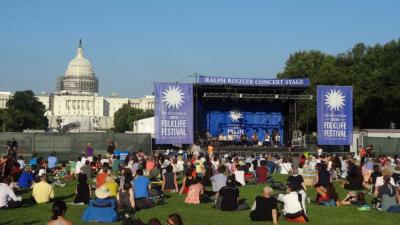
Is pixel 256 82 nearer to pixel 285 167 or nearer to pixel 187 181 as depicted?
pixel 285 167

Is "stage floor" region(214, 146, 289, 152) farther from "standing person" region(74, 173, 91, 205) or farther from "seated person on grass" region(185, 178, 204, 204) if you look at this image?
"standing person" region(74, 173, 91, 205)

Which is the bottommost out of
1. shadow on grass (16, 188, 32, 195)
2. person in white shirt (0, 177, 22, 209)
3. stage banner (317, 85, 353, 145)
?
shadow on grass (16, 188, 32, 195)

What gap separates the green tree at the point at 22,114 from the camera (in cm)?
9581

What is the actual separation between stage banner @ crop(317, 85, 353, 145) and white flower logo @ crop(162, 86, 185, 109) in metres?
7.98

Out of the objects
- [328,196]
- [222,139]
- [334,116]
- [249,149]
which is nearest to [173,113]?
[222,139]

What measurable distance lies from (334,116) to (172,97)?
30.4 feet

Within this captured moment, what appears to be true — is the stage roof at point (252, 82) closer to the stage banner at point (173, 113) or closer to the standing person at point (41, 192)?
the stage banner at point (173, 113)

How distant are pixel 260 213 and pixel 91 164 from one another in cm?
1201

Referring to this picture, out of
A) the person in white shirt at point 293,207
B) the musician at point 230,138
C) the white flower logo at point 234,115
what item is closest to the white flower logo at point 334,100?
the white flower logo at point 234,115

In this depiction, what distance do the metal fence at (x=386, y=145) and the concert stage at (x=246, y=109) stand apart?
460cm

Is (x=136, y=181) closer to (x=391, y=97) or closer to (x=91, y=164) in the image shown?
(x=91, y=164)

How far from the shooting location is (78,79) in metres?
189

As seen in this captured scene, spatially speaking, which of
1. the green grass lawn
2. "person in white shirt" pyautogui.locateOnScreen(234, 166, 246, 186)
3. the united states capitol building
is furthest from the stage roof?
the united states capitol building

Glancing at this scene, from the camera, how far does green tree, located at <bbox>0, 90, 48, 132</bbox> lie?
3772 inches
